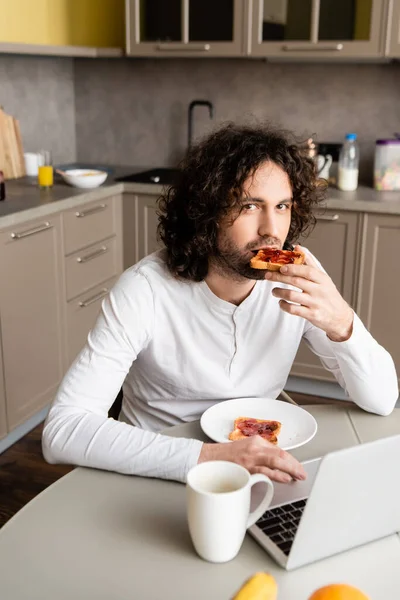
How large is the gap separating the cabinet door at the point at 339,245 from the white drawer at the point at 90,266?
95cm

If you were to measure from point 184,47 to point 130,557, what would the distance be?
114 inches

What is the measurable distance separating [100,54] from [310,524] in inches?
123

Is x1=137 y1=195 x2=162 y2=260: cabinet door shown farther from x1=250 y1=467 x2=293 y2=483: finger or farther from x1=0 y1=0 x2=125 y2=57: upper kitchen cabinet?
x1=250 y1=467 x2=293 y2=483: finger

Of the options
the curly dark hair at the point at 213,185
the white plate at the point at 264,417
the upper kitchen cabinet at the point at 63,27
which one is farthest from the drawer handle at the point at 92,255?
the white plate at the point at 264,417

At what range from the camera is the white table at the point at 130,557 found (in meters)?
0.85

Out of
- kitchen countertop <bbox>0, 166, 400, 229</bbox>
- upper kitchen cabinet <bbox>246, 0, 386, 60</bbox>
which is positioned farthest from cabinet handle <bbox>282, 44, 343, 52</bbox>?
kitchen countertop <bbox>0, 166, 400, 229</bbox>

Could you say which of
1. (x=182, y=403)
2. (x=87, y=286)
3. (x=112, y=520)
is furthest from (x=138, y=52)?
(x=112, y=520)

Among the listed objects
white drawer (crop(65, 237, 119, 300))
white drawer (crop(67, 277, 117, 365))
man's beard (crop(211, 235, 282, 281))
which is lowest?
white drawer (crop(67, 277, 117, 365))

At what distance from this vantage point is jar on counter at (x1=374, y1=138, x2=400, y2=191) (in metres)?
3.26

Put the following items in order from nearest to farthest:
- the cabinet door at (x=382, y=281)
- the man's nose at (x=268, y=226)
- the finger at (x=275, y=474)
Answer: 1. the finger at (x=275, y=474)
2. the man's nose at (x=268, y=226)
3. the cabinet door at (x=382, y=281)

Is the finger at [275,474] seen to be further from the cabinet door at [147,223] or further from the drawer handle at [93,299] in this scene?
the cabinet door at [147,223]

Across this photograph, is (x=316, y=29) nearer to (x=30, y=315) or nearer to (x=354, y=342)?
(x=30, y=315)

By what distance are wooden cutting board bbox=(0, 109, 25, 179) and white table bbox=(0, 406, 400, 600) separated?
8.05 feet

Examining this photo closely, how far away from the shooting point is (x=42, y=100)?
3666 millimetres
